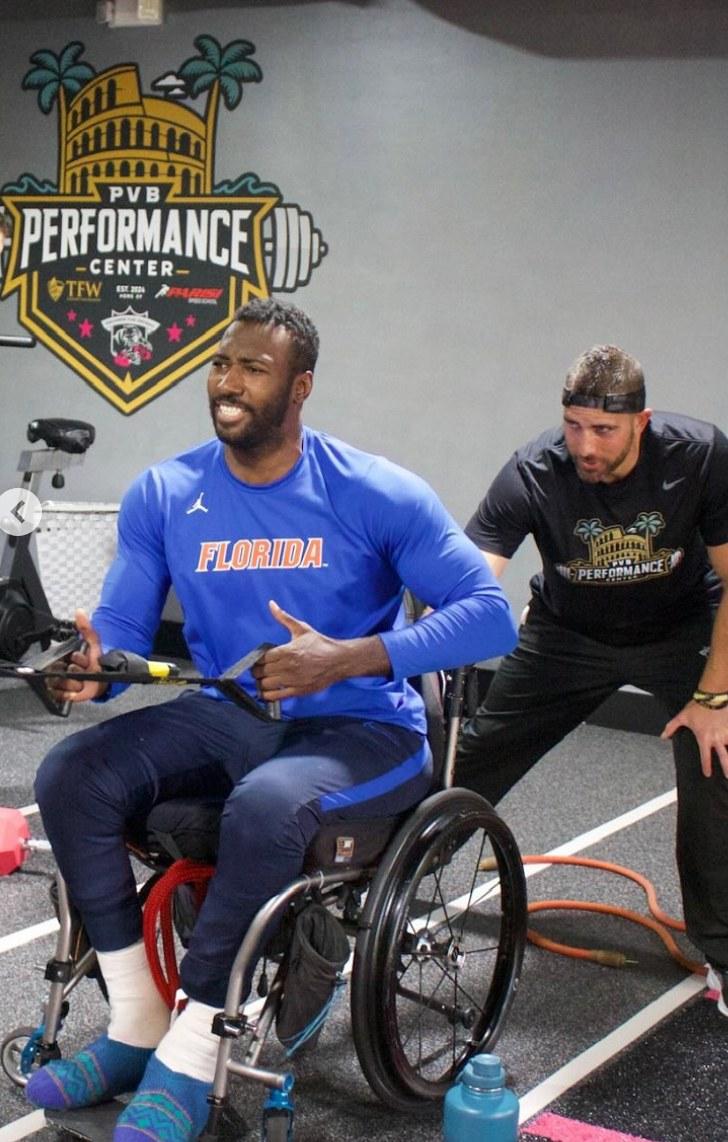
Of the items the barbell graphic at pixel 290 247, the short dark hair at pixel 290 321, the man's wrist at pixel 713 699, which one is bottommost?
the man's wrist at pixel 713 699

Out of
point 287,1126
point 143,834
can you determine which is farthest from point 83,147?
point 287,1126

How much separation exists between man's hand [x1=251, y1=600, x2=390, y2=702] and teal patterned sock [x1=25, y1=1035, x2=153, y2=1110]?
0.55 metres

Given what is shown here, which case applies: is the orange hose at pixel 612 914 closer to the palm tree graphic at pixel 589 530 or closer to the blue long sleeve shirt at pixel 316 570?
the palm tree graphic at pixel 589 530

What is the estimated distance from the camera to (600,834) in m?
3.62

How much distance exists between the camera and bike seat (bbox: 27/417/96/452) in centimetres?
490

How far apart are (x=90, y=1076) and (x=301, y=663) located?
65 centimetres

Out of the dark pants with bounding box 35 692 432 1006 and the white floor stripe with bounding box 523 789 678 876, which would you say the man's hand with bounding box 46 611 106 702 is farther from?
the white floor stripe with bounding box 523 789 678 876

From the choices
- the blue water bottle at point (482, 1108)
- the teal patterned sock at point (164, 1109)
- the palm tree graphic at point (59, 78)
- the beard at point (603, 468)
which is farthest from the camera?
the palm tree graphic at point (59, 78)

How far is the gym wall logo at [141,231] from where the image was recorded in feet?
17.6

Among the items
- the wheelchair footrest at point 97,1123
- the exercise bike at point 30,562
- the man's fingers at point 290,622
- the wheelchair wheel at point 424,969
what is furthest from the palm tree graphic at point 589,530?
the exercise bike at point 30,562

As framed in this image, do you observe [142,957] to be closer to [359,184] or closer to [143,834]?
[143,834]

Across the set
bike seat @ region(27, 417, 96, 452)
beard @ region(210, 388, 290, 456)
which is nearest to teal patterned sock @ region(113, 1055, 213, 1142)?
beard @ region(210, 388, 290, 456)

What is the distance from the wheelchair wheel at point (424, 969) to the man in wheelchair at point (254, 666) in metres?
0.08

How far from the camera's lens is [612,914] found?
3.09 m
